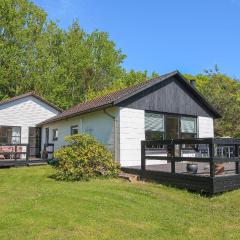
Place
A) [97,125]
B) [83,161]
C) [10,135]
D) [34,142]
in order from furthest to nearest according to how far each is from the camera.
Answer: [34,142] < [10,135] < [97,125] < [83,161]

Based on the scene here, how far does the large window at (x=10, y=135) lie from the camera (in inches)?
945

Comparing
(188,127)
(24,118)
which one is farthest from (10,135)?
(188,127)

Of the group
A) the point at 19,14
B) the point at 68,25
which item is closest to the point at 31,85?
the point at 19,14

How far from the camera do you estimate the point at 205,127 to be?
19.4m

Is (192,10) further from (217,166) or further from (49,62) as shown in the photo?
(49,62)

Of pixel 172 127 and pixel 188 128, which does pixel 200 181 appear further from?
pixel 188 128

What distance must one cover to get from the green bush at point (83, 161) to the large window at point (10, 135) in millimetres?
12445

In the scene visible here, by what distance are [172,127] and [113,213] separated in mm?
10525

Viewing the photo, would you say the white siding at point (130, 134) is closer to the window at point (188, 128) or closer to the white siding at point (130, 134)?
the white siding at point (130, 134)

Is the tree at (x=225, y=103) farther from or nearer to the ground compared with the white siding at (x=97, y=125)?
farther from the ground

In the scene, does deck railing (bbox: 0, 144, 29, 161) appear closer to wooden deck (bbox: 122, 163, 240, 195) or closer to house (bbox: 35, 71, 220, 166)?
house (bbox: 35, 71, 220, 166)

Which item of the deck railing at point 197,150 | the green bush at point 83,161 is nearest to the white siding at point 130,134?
the deck railing at point 197,150

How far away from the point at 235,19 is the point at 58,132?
13.4 metres

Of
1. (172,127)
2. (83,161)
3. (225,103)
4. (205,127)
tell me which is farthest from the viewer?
(225,103)
